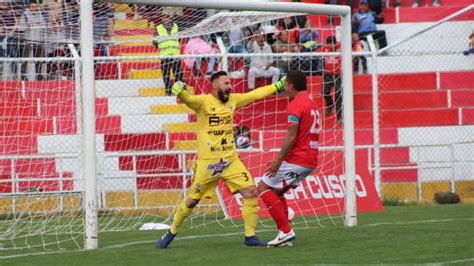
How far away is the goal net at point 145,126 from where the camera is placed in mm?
18297

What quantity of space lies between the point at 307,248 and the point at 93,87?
3.00 m

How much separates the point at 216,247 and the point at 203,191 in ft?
2.17

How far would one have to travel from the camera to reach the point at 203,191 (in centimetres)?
1332

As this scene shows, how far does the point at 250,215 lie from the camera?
43.1ft

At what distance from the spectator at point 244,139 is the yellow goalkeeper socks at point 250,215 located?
6309 millimetres

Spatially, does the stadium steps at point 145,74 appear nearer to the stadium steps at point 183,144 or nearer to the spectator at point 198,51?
the spectator at point 198,51

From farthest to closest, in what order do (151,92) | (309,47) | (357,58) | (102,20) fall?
(357,58), (309,47), (151,92), (102,20)

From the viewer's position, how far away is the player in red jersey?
13.3m

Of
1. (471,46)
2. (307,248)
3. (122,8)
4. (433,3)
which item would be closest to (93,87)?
(122,8)

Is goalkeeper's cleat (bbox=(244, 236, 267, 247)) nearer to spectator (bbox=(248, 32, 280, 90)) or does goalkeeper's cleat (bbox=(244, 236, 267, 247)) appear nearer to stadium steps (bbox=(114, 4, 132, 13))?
stadium steps (bbox=(114, 4, 132, 13))

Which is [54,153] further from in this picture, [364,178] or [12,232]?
[364,178]

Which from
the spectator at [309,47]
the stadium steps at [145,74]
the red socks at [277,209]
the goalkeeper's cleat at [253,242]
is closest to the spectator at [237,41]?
the spectator at [309,47]

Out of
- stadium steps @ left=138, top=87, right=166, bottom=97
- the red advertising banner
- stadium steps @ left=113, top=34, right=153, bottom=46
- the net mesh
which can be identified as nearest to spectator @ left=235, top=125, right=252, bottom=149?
the red advertising banner

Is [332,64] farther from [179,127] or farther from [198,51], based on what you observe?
[179,127]
